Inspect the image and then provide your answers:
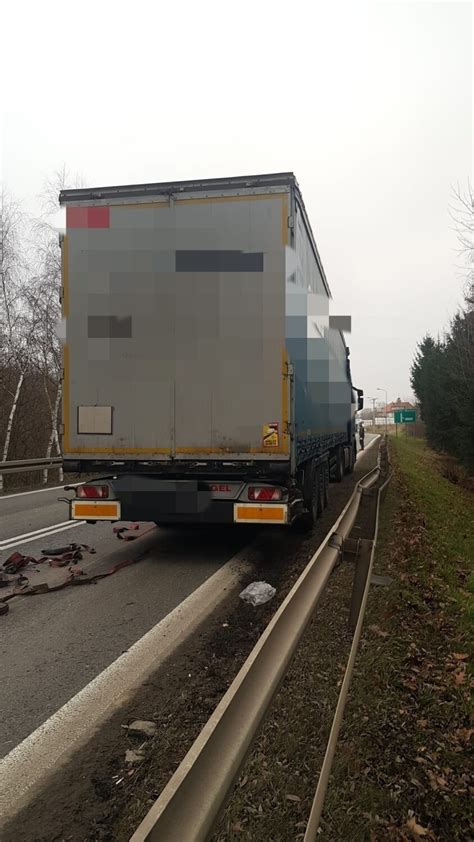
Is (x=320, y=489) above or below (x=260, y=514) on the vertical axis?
below

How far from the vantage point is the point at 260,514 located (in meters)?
6.14

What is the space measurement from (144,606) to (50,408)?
19729mm

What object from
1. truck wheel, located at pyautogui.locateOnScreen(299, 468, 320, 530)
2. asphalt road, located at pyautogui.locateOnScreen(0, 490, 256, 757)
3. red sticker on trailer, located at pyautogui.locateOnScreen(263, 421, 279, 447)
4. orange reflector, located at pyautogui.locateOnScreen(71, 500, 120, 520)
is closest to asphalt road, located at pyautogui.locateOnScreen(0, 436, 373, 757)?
asphalt road, located at pyautogui.locateOnScreen(0, 490, 256, 757)

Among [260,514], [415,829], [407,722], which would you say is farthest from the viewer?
[260,514]

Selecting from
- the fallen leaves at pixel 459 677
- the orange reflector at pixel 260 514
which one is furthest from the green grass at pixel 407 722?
the orange reflector at pixel 260 514

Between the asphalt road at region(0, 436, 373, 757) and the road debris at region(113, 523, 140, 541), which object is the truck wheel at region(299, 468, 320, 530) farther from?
the road debris at region(113, 523, 140, 541)

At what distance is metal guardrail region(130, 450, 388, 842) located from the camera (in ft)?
4.17

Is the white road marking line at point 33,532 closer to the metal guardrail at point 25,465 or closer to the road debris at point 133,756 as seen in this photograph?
the metal guardrail at point 25,465

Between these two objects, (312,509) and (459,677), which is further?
(312,509)

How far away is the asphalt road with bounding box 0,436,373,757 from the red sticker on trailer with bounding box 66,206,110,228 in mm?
3925

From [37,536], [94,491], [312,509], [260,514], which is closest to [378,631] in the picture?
[260,514]

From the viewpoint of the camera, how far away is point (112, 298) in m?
6.36

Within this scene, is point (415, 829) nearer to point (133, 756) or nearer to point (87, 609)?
point (133, 756)

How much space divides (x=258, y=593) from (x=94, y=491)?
94.4 inches
